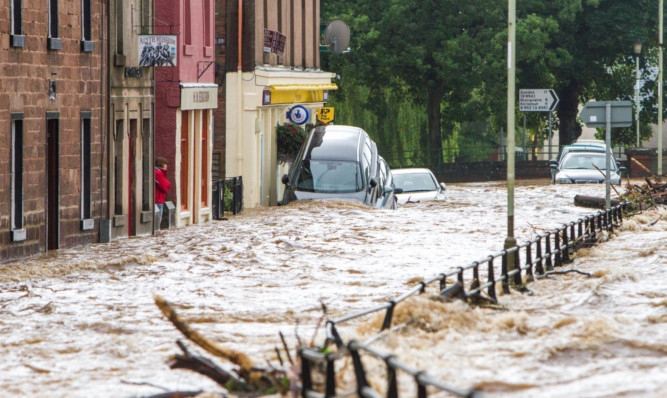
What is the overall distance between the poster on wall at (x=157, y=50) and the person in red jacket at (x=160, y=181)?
7.55 ft

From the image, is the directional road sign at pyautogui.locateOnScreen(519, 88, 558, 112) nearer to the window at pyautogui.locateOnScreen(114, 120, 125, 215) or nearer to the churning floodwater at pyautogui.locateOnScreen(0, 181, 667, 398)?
the churning floodwater at pyautogui.locateOnScreen(0, 181, 667, 398)

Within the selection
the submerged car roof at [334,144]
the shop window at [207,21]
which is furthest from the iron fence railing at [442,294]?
the shop window at [207,21]

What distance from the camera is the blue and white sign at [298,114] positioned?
40.8 metres

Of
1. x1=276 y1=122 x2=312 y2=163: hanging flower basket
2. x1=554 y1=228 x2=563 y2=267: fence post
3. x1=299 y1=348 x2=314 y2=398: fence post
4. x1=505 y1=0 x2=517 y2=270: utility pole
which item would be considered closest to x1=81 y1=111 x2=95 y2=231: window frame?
x1=505 y1=0 x2=517 y2=270: utility pole

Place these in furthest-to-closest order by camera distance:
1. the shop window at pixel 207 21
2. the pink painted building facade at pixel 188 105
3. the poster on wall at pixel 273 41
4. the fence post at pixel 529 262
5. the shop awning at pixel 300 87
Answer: the shop awning at pixel 300 87
the poster on wall at pixel 273 41
the shop window at pixel 207 21
the pink painted building facade at pixel 188 105
the fence post at pixel 529 262

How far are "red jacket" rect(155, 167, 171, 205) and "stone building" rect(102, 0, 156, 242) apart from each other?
0.54 feet

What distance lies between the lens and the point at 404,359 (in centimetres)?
1022

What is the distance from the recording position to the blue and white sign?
40781mm

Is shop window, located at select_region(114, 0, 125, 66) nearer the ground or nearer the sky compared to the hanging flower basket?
nearer the sky

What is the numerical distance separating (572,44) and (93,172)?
37.0 meters

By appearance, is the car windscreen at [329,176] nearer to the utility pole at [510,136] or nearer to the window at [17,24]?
the window at [17,24]

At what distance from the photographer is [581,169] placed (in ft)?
136

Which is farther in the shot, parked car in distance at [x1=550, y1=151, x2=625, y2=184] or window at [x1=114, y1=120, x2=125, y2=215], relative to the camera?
parked car in distance at [x1=550, y1=151, x2=625, y2=184]

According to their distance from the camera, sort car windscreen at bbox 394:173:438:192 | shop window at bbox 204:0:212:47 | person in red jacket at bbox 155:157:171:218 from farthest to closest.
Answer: car windscreen at bbox 394:173:438:192 < shop window at bbox 204:0:212:47 < person in red jacket at bbox 155:157:171:218
